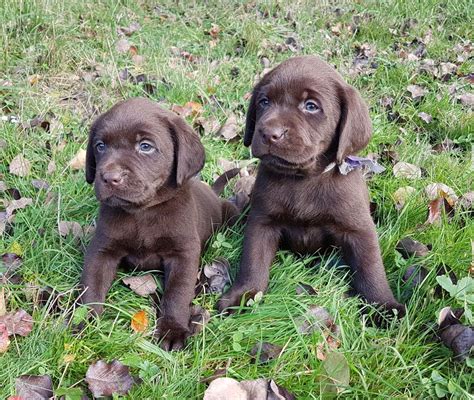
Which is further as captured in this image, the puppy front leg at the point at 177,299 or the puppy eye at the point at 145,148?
the puppy eye at the point at 145,148

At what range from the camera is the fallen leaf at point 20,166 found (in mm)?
4059

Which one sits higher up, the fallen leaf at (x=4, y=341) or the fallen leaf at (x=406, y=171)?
the fallen leaf at (x=4, y=341)

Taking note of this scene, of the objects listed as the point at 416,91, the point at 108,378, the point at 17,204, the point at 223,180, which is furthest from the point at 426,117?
the point at 108,378

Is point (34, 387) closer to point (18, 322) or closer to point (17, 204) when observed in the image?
point (18, 322)

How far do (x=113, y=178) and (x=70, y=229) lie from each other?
0.84 meters

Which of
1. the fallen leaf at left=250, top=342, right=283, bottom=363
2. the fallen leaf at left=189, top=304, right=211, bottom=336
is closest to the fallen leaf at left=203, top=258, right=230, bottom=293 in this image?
the fallen leaf at left=189, top=304, right=211, bottom=336

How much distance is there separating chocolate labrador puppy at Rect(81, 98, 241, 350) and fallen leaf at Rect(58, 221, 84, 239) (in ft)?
1.31

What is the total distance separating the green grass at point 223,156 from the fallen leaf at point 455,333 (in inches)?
2.2

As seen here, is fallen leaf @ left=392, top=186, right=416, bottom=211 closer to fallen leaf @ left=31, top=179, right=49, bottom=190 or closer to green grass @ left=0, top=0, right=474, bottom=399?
green grass @ left=0, top=0, right=474, bottom=399

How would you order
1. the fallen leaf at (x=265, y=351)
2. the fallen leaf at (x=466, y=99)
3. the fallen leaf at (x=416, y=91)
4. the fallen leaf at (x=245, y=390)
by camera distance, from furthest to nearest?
the fallen leaf at (x=416, y=91) < the fallen leaf at (x=466, y=99) < the fallen leaf at (x=265, y=351) < the fallen leaf at (x=245, y=390)

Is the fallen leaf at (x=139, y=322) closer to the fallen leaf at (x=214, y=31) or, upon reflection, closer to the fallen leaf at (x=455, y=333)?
the fallen leaf at (x=455, y=333)

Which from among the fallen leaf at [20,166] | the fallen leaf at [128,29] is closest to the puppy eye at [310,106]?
the fallen leaf at [20,166]

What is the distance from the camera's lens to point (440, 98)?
5250 mm

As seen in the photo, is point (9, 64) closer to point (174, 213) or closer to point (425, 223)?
point (174, 213)
